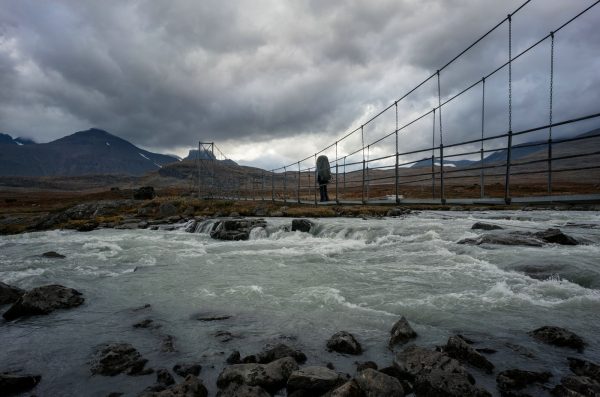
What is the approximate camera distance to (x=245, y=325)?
16.9 feet

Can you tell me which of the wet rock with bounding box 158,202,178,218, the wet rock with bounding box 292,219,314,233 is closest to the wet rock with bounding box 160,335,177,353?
the wet rock with bounding box 292,219,314,233

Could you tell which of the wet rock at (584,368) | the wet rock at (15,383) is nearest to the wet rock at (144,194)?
the wet rock at (15,383)

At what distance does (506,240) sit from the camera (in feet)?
30.3

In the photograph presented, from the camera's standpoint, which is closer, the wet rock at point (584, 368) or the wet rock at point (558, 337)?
the wet rock at point (584, 368)

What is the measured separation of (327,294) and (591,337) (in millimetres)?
3696

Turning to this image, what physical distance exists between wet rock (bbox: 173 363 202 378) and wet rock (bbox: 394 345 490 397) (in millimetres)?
2055

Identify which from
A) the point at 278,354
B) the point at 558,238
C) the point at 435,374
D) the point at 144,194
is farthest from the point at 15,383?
the point at 144,194

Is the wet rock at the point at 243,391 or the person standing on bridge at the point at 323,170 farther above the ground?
the person standing on bridge at the point at 323,170

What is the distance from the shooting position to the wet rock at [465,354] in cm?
363

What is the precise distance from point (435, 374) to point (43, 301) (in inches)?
244

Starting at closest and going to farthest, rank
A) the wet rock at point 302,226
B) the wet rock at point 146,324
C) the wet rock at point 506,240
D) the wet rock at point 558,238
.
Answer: the wet rock at point 146,324
the wet rock at point 558,238
the wet rock at point 506,240
the wet rock at point 302,226

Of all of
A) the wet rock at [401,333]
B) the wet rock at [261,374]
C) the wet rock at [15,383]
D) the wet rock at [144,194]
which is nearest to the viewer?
the wet rock at [261,374]

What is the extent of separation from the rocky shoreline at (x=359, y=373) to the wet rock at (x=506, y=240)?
5.35 meters

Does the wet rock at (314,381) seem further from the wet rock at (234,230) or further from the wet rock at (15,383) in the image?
the wet rock at (234,230)
